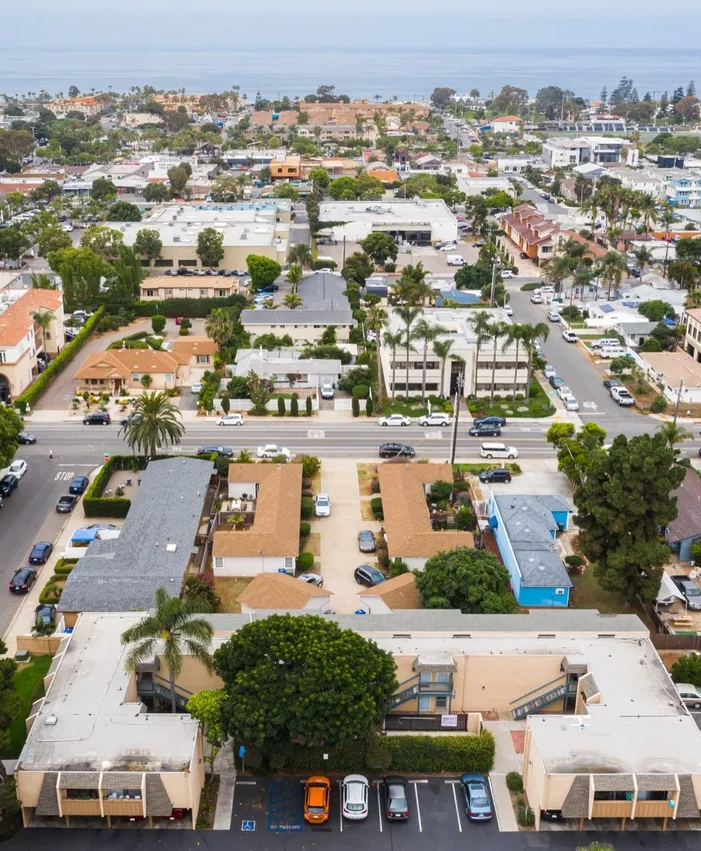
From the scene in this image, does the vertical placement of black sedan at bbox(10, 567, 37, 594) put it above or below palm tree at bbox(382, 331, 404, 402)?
below

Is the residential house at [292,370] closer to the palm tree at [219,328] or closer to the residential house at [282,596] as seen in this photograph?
the palm tree at [219,328]

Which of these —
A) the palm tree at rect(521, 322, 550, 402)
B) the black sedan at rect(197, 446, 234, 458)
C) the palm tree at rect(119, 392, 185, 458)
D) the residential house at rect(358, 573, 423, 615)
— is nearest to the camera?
the residential house at rect(358, 573, 423, 615)

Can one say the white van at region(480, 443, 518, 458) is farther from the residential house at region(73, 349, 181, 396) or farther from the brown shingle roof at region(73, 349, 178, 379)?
the brown shingle roof at region(73, 349, 178, 379)

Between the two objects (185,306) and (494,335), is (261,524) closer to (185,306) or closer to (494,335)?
(494,335)

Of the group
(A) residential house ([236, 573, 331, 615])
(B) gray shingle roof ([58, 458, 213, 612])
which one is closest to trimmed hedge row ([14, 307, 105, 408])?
(B) gray shingle roof ([58, 458, 213, 612])

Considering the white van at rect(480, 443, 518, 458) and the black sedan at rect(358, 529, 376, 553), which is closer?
the black sedan at rect(358, 529, 376, 553)

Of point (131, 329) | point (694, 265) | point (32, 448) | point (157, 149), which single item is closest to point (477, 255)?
point (694, 265)

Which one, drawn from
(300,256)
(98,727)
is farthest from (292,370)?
(98,727)
